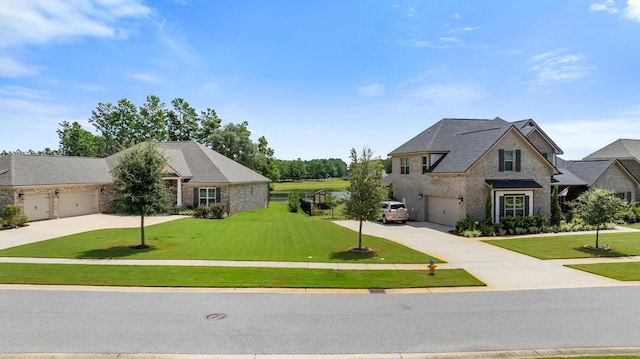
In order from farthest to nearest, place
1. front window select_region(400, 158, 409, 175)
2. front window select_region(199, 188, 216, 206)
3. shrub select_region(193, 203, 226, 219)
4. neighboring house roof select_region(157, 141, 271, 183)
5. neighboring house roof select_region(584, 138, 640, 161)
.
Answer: neighboring house roof select_region(584, 138, 640, 161)
neighboring house roof select_region(157, 141, 271, 183)
front window select_region(400, 158, 409, 175)
front window select_region(199, 188, 216, 206)
shrub select_region(193, 203, 226, 219)

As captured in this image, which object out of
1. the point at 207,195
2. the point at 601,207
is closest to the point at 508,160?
the point at 601,207

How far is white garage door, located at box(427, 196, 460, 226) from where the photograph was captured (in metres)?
27.0

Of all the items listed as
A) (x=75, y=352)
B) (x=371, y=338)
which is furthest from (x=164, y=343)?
(x=371, y=338)

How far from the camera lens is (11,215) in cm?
2444

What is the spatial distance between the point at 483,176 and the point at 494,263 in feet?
37.2

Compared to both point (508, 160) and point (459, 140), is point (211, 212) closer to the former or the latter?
point (459, 140)

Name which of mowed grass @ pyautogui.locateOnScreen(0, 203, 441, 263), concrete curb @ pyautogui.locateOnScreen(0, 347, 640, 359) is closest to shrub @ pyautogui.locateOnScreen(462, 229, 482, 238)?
mowed grass @ pyautogui.locateOnScreen(0, 203, 441, 263)

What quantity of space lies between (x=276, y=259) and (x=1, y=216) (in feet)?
75.8

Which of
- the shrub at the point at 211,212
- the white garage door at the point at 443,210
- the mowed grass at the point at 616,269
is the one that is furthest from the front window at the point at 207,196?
the mowed grass at the point at 616,269

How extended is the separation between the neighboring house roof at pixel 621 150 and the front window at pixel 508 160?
23.0 m

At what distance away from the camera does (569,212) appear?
29.6 metres

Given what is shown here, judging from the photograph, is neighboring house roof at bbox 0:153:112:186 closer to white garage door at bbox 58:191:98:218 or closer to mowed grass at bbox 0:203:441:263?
white garage door at bbox 58:191:98:218

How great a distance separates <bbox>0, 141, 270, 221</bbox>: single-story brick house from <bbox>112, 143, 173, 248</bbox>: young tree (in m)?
9.31

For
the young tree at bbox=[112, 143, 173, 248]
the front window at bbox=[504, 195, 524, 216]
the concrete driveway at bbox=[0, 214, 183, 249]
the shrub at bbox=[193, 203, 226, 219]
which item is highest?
the young tree at bbox=[112, 143, 173, 248]
